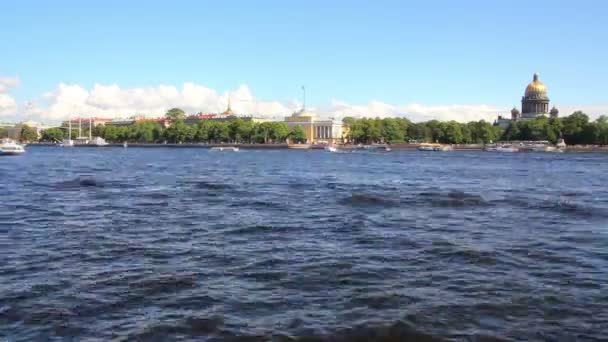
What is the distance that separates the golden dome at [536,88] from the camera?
156 metres

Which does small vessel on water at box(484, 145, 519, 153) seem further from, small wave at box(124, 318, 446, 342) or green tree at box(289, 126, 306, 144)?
small wave at box(124, 318, 446, 342)

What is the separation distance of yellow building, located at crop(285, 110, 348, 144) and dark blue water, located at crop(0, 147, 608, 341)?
137996 millimetres

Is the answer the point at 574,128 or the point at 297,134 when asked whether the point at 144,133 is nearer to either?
the point at 297,134

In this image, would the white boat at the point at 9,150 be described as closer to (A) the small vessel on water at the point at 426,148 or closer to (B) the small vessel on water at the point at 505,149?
(A) the small vessel on water at the point at 426,148

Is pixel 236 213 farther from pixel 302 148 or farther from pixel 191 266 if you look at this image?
pixel 302 148

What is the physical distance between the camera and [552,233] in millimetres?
14617

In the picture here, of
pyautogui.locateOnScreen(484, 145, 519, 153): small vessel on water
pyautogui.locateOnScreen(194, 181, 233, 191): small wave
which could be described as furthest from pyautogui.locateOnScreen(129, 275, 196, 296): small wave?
pyautogui.locateOnScreen(484, 145, 519, 153): small vessel on water

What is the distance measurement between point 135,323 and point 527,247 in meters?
8.28

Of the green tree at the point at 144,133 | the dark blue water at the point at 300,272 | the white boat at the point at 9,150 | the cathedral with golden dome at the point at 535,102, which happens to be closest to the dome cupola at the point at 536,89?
the cathedral with golden dome at the point at 535,102

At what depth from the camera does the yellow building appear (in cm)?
15775

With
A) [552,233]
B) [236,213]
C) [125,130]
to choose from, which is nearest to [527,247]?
[552,233]

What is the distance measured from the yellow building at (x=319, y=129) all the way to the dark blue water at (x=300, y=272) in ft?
453

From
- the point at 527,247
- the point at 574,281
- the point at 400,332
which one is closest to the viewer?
the point at 400,332

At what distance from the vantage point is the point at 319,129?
523ft
